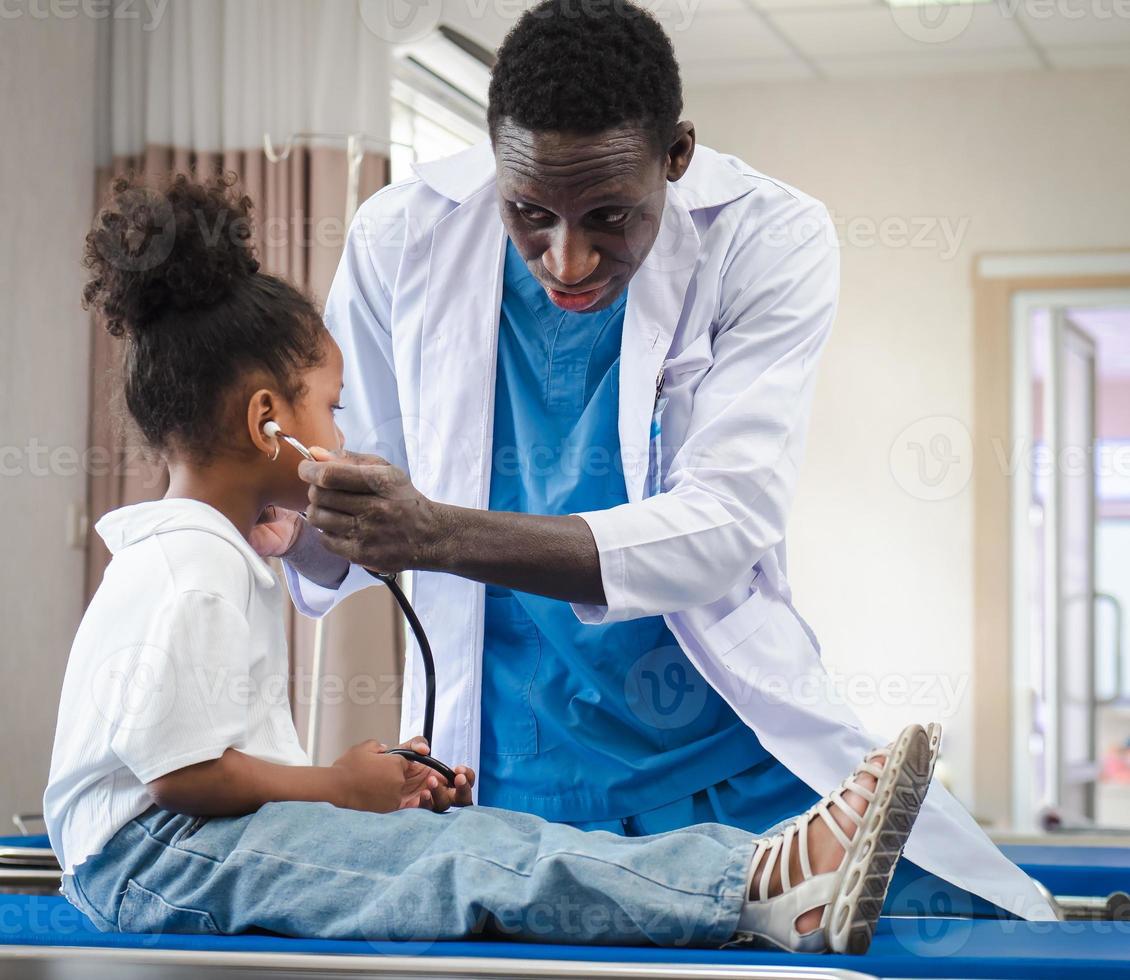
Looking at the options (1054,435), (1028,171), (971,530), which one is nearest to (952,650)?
(971,530)

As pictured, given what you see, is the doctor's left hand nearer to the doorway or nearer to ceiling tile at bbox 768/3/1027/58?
ceiling tile at bbox 768/3/1027/58

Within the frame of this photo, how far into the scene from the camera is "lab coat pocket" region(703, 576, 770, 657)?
143cm

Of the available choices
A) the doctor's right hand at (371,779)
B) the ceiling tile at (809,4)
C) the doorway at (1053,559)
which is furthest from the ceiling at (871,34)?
the doctor's right hand at (371,779)

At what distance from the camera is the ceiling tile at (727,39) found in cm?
429

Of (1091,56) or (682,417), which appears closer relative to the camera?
(682,417)

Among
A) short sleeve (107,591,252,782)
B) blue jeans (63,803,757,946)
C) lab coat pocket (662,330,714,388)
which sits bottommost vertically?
blue jeans (63,803,757,946)

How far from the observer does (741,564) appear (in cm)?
139

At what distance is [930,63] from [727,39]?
2.36 ft

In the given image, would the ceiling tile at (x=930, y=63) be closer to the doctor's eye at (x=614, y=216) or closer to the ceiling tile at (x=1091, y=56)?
the ceiling tile at (x=1091, y=56)

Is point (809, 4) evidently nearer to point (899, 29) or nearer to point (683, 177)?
point (899, 29)

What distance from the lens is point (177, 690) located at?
3.75 feet

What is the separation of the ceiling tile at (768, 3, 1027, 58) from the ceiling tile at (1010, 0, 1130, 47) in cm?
6

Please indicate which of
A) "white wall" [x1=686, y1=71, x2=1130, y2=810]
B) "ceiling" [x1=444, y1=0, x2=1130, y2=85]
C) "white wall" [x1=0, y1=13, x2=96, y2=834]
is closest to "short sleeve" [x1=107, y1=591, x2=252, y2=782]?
"white wall" [x1=0, y1=13, x2=96, y2=834]

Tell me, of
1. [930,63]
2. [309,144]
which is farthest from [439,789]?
[930,63]
